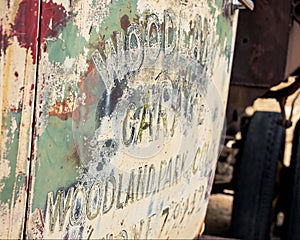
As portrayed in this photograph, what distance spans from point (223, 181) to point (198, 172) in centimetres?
112

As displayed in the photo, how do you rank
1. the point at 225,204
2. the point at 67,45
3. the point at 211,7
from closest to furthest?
the point at 67,45 → the point at 211,7 → the point at 225,204

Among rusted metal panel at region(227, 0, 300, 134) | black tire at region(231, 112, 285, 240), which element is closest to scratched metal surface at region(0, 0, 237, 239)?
black tire at region(231, 112, 285, 240)

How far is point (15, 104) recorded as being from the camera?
1.11 meters

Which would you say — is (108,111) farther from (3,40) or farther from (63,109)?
(3,40)

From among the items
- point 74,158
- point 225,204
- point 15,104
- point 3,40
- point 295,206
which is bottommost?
point 225,204

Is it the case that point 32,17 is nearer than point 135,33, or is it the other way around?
point 32,17

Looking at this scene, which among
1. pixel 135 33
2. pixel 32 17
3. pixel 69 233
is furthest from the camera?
pixel 135 33

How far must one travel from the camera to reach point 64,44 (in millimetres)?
1188

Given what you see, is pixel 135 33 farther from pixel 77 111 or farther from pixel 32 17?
pixel 32 17

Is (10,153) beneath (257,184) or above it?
above

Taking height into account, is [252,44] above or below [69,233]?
above

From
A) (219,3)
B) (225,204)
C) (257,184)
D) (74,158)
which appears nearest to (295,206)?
(257,184)

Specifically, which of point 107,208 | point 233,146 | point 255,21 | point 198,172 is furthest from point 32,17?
point 255,21

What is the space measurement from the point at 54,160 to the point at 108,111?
0.71ft
